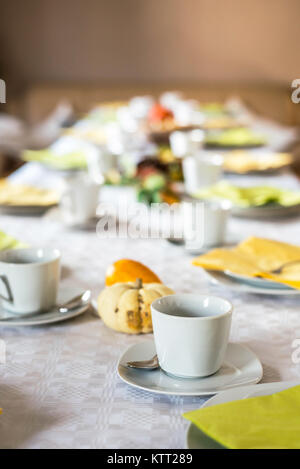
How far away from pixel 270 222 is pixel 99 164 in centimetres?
71

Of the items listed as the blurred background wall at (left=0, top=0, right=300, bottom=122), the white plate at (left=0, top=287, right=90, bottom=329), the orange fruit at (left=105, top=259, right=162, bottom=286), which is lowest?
the white plate at (left=0, top=287, right=90, bottom=329)

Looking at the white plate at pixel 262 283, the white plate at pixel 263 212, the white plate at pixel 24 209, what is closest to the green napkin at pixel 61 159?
the white plate at pixel 24 209

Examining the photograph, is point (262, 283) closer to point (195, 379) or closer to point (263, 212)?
point (195, 379)

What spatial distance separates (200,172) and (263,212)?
326 millimetres

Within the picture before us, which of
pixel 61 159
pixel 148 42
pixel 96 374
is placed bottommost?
pixel 96 374

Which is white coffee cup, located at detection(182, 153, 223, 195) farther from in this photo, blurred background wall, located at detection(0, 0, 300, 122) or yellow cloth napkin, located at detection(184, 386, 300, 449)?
blurred background wall, located at detection(0, 0, 300, 122)

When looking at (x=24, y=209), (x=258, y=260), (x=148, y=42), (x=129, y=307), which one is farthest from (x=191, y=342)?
(x=148, y=42)

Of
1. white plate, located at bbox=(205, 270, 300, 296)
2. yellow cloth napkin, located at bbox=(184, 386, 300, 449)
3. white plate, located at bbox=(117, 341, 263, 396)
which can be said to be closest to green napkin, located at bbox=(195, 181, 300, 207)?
white plate, located at bbox=(205, 270, 300, 296)

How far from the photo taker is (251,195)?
1.53 meters

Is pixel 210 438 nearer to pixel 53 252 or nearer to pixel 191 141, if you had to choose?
pixel 53 252

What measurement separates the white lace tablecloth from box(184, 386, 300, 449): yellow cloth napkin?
1.5 inches

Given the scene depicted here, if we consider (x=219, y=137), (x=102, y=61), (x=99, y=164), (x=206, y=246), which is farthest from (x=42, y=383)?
(x=102, y=61)

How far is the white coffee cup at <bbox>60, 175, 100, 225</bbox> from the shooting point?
4.49 feet

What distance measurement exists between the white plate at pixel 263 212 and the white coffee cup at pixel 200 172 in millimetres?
273
